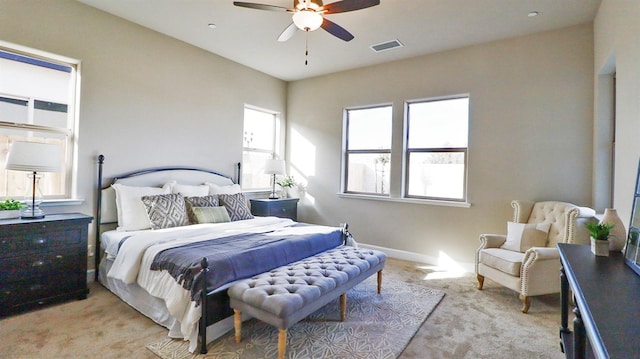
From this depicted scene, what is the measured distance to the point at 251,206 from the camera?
5.26 metres

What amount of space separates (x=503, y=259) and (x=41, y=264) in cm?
445

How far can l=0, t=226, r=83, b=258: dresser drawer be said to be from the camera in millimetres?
2633

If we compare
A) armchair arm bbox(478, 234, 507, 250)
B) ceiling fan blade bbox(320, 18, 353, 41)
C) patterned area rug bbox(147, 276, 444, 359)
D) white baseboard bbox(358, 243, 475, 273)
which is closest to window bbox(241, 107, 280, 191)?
white baseboard bbox(358, 243, 475, 273)

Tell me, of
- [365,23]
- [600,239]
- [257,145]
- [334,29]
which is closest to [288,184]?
[257,145]

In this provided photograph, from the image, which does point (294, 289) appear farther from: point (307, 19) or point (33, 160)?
point (33, 160)

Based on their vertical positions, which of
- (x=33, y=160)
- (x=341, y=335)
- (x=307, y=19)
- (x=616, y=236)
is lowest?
(x=341, y=335)

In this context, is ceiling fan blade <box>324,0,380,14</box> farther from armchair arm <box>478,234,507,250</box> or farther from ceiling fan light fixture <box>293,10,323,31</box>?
armchair arm <box>478,234,507,250</box>

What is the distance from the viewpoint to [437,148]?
462 centimetres

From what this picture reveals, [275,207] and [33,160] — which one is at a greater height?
[33,160]

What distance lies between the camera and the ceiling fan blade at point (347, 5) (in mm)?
2553

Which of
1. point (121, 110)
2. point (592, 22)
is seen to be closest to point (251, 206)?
point (121, 110)

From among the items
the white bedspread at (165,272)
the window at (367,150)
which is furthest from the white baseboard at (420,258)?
the white bedspread at (165,272)

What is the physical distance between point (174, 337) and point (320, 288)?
1.21 m

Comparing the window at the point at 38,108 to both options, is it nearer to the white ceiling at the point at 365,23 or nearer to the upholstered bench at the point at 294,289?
the white ceiling at the point at 365,23
